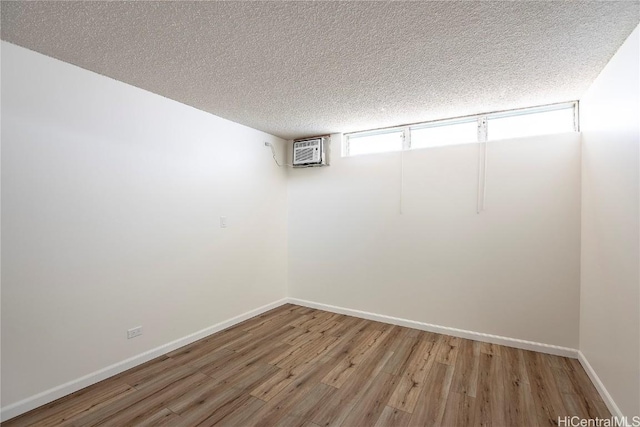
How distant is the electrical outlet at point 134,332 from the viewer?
8.00ft

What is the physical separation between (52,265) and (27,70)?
53.3 inches

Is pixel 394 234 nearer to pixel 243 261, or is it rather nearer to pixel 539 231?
pixel 539 231

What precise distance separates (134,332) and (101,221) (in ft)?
3.34

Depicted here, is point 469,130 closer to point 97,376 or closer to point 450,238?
point 450,238

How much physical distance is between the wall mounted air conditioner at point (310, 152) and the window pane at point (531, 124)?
2.02 m

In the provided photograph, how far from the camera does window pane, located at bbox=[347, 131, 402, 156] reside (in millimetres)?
3662

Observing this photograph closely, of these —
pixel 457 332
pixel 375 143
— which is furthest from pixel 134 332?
pixel 375 143

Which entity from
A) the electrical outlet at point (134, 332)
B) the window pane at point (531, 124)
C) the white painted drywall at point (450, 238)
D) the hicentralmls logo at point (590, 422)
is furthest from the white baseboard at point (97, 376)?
→ the window pane at point (531, 124)

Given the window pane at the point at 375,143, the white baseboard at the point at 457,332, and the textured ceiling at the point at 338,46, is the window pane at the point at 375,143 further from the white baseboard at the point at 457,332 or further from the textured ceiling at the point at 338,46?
the white baseboard at the point at 457,332

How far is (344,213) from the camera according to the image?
3.89m

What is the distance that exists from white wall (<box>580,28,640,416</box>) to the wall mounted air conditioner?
2758mm

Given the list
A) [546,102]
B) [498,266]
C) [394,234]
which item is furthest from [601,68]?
[394,234]

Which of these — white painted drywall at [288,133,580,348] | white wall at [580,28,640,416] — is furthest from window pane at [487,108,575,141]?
white wall at [580,28,640,416]

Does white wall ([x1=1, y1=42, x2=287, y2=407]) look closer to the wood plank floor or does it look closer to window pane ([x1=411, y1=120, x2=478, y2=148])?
the wood plank floor
